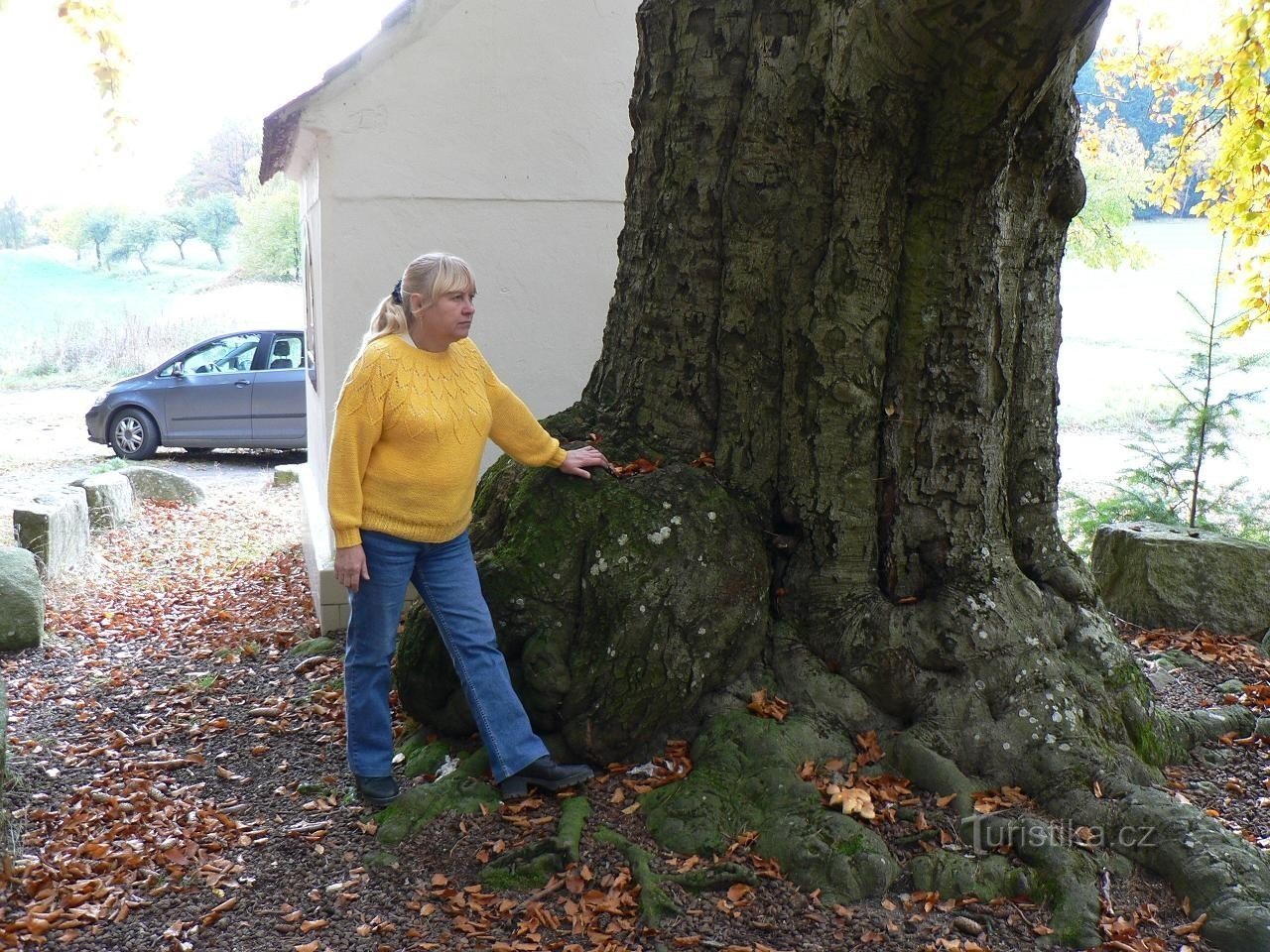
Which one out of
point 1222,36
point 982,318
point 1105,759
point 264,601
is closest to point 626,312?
point 982,318

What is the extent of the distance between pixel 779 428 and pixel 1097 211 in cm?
1790

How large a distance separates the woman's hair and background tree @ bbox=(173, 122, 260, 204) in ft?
180

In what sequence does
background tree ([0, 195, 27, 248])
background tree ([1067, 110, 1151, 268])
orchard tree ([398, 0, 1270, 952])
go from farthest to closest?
background tree ([0, 195, 27, 248])
background tree ([1067, 110, 1151, 268])
orchard tree ([398, 0, 1270, 952])

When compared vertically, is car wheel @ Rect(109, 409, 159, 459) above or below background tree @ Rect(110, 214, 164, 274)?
below

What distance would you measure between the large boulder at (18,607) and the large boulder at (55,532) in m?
1.09

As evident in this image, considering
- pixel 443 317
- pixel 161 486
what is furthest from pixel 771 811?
pixel 161 486

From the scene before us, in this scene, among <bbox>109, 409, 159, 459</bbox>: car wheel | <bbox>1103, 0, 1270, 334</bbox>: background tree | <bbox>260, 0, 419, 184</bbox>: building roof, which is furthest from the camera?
<bbox>109, 409, 159, 459</bbox>: car wheel

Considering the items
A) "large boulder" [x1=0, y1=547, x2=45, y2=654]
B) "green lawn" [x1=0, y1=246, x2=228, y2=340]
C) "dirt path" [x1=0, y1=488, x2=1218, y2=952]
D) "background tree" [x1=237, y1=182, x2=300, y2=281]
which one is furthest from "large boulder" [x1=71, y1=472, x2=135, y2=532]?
"background tree" [x1=237, y1=182, x2=300, y2=281]

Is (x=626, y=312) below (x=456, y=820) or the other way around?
the other way around

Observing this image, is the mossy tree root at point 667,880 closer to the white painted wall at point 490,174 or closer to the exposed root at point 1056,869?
the exposed root at point 1056,869

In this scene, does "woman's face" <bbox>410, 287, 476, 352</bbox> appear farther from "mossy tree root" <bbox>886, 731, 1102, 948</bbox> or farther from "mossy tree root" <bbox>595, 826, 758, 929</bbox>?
"mossy tree root" <bbox>886, 731, 1102, 948</bbox>

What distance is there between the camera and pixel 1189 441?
8.55 meters

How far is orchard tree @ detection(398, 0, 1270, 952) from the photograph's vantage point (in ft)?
13.6

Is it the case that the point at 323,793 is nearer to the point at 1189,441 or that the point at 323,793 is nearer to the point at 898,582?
the point at 898,582
